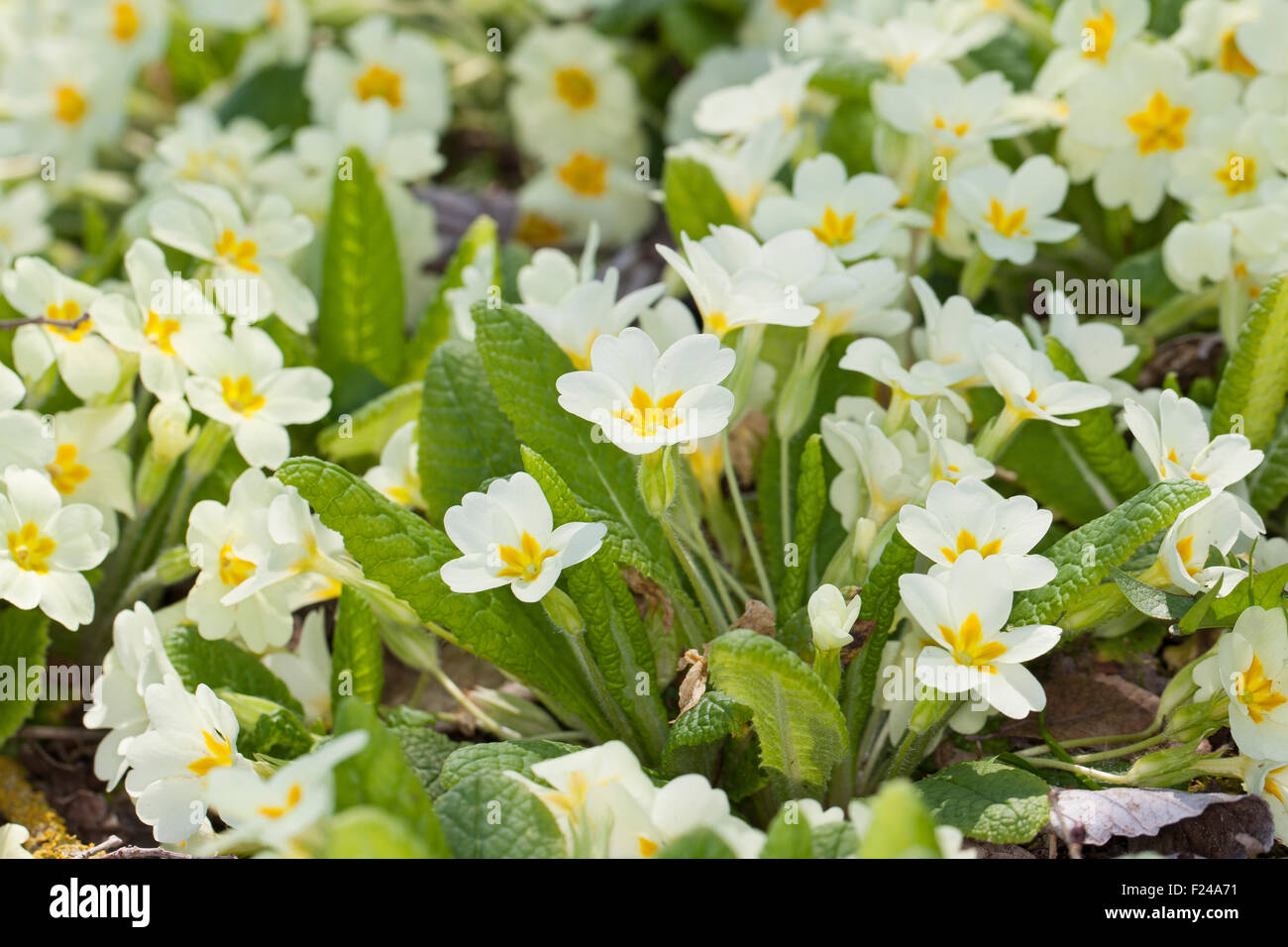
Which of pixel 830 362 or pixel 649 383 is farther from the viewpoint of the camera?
pixel 830 362

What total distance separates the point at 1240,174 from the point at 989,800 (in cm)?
98

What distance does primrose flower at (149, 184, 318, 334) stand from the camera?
1702 millimetres

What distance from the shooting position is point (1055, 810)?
1.33 m

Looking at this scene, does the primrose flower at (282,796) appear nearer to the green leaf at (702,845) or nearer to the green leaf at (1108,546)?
the green leaf at (702,845)

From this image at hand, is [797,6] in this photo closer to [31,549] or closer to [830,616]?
[830,616]

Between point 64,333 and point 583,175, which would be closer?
point 64,333

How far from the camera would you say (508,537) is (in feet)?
4.22

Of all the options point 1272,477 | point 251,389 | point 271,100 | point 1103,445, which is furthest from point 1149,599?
point 271,100

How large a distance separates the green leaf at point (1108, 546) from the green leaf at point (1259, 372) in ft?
1.07

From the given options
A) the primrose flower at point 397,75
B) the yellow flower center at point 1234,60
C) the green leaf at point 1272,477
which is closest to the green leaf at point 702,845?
the green leaf at point 1272,477

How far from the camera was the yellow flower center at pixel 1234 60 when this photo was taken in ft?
6.36

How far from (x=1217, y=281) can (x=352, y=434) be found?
3.96ft
